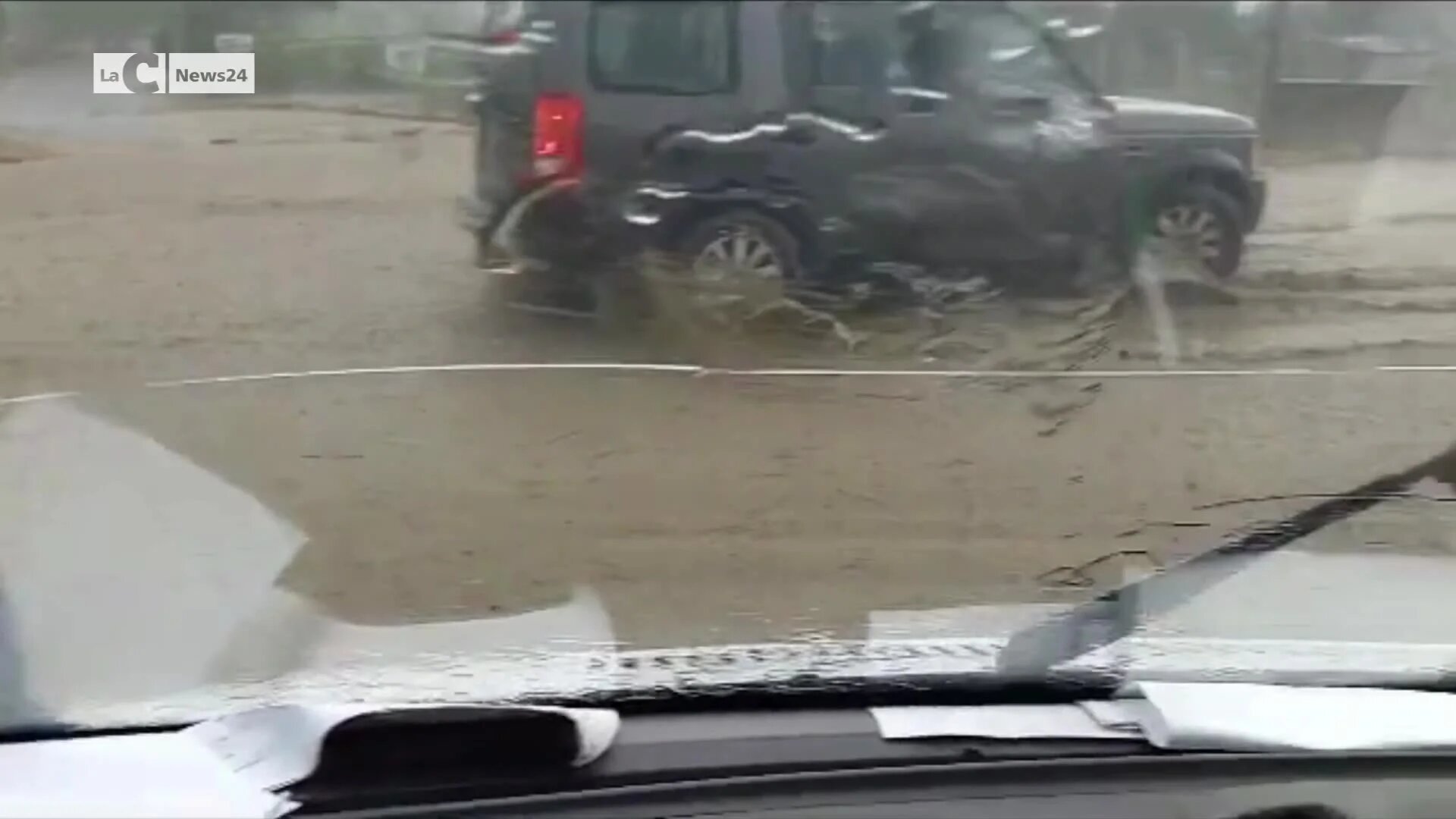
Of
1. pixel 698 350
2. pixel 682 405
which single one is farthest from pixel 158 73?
pixel 698 350

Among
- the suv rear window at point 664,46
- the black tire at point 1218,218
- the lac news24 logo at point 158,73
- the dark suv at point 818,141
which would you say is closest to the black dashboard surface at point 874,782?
the lac news24 logo at point 158,73

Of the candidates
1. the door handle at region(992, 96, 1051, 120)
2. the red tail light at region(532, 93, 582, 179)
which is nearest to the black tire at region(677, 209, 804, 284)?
the red tail light at region(532, 93, 582, 179)

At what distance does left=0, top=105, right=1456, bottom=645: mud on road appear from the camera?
255 cm

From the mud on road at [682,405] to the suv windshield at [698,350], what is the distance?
18mm

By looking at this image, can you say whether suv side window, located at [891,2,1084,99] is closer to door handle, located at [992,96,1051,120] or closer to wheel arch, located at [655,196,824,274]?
door handle, located at [992,96,1051,120]

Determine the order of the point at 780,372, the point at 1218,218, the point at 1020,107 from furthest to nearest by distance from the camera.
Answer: the point at 1020,107, the point at 1218,218, the point at 780,372

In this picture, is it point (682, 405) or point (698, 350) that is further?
point (698, 350)

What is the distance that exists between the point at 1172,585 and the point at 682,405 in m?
2.05

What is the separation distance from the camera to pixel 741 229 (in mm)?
5934

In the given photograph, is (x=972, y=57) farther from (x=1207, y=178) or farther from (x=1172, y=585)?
(x=1172, y=585)

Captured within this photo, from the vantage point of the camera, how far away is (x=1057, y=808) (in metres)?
1.63

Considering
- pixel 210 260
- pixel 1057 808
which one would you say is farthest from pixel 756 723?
pixel 210 260

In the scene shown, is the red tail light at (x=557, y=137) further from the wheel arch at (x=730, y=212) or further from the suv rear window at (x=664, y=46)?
the wheel arch at (x=730, y=212)

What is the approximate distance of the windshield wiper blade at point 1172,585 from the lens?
6.48 feet
